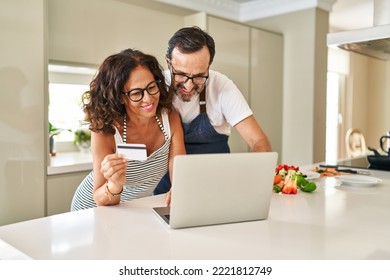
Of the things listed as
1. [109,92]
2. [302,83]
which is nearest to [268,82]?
[302,83]

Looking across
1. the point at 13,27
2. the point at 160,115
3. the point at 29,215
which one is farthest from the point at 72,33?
the point at 160,115

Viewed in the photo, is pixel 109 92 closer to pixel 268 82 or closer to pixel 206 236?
pixel 206 236

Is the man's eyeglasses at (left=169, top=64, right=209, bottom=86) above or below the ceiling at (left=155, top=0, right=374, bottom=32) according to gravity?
below

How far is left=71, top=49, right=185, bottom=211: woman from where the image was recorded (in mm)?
1170

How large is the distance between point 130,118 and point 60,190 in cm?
114

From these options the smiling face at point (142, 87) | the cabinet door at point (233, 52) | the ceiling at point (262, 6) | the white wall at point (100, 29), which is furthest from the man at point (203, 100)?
the ceiling at point (262, 6)

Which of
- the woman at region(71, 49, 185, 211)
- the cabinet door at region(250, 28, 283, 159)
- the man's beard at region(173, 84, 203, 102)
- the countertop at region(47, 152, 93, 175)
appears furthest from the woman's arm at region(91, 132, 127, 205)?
the cabinet door at region(250, 28, 283, 159)

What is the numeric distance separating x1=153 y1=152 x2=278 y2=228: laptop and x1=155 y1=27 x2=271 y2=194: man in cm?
52

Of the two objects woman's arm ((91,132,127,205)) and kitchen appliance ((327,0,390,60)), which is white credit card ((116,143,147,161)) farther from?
kitchen appliance ((327,0,390,60))

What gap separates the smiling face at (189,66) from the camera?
4.25ft

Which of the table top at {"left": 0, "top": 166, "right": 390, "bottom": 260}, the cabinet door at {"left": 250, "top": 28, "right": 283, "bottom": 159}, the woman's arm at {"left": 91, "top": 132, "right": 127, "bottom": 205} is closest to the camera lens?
the table top at {"left": 0, "top": 166, "right": 390, "bottom": 260}

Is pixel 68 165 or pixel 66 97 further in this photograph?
pixel 66 97

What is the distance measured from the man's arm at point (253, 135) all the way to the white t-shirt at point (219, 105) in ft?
0.08

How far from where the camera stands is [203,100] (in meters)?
1.55
